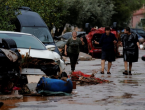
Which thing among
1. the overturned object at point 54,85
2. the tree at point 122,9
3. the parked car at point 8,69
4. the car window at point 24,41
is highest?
the tree at point 122,9

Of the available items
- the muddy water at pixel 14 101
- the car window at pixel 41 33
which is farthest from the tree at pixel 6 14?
the muddy water at pixel 14 101

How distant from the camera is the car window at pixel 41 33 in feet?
62.2

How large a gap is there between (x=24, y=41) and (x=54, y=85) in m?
3.23

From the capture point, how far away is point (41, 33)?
1947 centimetres

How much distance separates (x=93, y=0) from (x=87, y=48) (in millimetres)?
18066

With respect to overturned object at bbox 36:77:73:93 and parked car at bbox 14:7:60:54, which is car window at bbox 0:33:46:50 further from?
parked car at bbox 14:7:60:54

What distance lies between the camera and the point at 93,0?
49250 millimetres

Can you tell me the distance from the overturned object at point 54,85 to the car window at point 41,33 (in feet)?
28.1

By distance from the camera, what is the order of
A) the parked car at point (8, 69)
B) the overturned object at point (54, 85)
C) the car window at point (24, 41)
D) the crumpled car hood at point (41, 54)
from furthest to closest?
1. the car window at point (24, 41)
2. the crumpled car hood at point (41, 54)
3. the overturned object at point (54, 85)
4. the parked car at point (8, 69)

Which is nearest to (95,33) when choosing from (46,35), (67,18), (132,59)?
(46,35)

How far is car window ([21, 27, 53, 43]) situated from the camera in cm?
1895

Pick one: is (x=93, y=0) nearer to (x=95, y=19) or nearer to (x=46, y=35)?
(x=95, y=19)

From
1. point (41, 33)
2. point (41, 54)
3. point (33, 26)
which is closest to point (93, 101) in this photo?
point (41, 54)

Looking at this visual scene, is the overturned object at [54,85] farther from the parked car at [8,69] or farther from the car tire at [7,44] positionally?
the car tire at [7,44]
